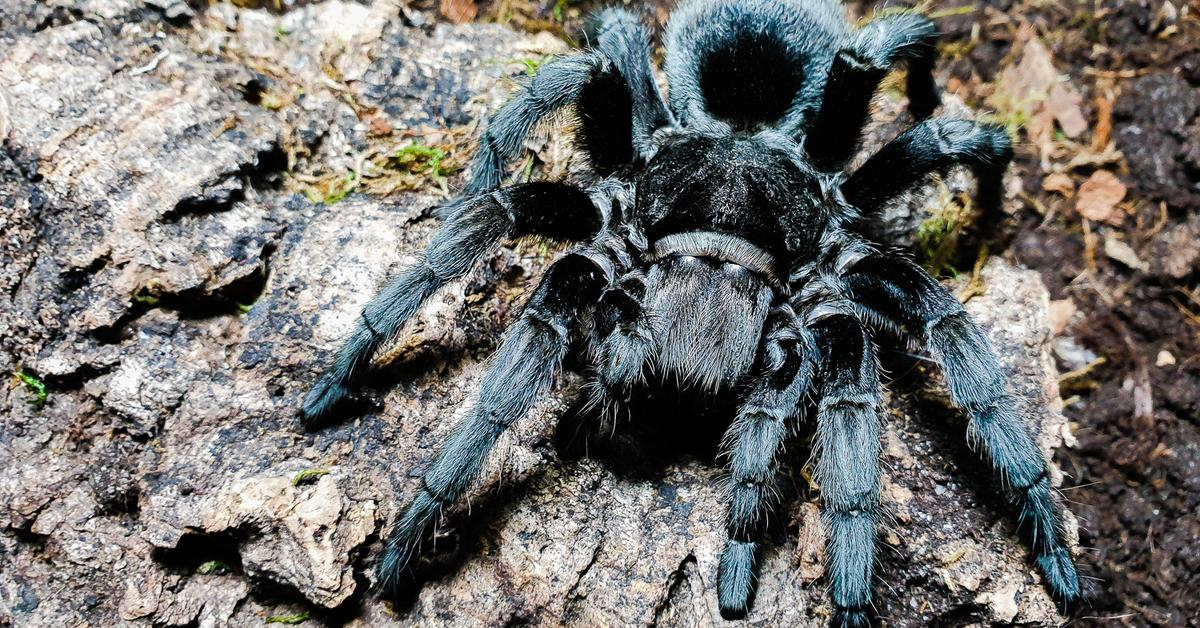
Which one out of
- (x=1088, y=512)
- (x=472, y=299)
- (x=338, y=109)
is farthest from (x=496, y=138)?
(x=1088, y=512)

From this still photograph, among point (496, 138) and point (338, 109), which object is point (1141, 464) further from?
point (338, 109)

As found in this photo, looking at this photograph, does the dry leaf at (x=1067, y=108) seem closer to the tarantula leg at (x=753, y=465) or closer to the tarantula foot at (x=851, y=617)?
the tarantula leg at (x=753, y=465)

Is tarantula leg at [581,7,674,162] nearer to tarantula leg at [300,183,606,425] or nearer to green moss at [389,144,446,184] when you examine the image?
tarantula leg at [300,183,606,425]

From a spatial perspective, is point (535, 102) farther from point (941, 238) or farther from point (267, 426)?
point (941, 238)

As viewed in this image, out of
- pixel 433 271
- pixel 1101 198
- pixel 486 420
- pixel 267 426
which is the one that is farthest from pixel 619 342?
pixel 1101 198

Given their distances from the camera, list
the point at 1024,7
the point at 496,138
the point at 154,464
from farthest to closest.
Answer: the point at 1024,7 → the point at 496,138 → the point at 154,464

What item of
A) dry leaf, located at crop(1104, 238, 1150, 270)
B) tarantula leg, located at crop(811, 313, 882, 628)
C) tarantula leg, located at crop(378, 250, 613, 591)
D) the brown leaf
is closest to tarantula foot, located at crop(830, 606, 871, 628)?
tarantula leg, located at crop(811, 313, 882, 628)
